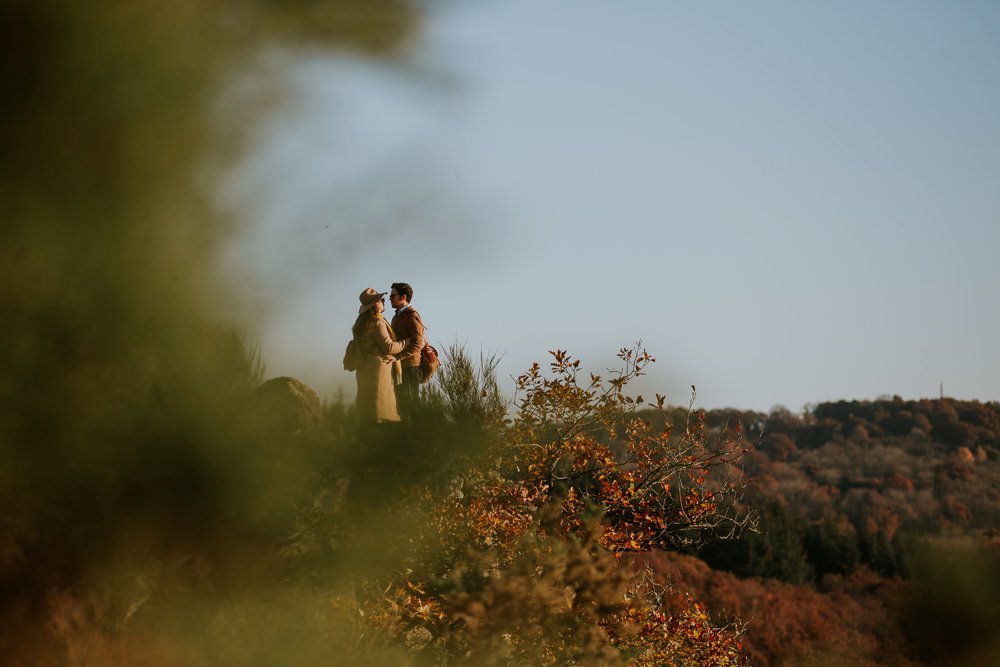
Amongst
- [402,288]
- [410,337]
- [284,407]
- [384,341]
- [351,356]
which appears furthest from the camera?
[410,337]

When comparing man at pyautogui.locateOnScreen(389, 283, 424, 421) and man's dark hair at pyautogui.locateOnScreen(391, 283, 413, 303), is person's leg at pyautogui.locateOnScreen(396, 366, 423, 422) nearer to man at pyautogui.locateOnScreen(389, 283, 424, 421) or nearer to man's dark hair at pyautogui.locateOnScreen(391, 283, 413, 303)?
man at pyautogui.locateOnScreen(389, 283, 424, 421)

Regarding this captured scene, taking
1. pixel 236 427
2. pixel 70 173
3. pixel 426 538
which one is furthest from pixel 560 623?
pixel 70 173

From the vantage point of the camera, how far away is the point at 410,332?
34.1 ft

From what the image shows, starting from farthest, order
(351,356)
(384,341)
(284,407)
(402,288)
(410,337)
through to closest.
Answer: (410,337) → (384,341) → (402,288) → (351,356) → (284,407)

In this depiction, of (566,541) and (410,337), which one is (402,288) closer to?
(566,541)

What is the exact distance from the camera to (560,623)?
7.62 metres

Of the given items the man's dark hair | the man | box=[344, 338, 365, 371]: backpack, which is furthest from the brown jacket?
box=[344, 338, 365, 371]: backpack

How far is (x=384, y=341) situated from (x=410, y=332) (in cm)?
73

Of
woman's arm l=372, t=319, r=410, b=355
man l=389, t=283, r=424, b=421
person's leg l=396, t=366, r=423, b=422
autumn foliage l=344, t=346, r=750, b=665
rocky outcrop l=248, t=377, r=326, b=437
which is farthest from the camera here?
man l=389, t=283, r=424, b=421

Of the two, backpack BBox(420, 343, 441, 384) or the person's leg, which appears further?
backpack BBox(420, 343, 441, 384)

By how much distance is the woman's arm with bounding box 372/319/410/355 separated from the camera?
948 centimetres

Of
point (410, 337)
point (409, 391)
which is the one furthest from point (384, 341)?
point (409, 391)

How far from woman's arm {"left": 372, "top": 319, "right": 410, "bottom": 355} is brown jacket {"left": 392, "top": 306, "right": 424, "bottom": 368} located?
24cm

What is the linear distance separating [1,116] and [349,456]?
5.87ft
